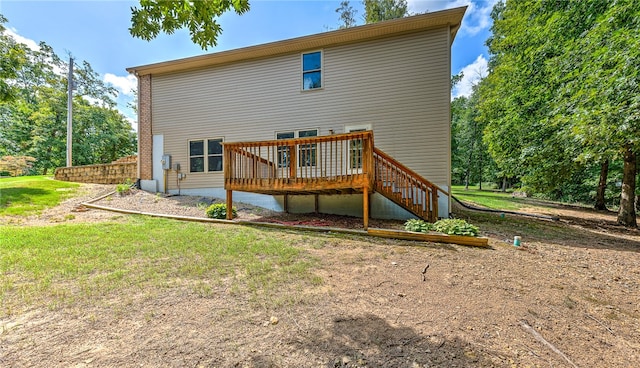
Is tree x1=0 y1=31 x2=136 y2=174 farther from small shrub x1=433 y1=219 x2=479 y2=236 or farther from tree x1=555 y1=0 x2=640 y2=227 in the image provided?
tree x1=555 y1=0 x2=640 y2=227

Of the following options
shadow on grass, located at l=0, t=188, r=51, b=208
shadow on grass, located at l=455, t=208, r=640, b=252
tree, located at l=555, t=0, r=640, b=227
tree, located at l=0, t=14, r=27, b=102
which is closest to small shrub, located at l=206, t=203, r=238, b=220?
shadow on grass, located at l=0, t=188, r=51, b=208

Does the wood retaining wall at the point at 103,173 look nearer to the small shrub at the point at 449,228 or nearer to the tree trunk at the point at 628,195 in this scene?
the small shrub at the point at 449,228

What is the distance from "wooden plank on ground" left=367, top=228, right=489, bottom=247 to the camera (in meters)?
4.80

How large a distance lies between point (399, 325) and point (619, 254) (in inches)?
228

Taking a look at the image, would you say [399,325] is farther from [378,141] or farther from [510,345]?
[378,141]

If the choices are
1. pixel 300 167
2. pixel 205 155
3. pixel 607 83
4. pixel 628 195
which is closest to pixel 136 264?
pixel 300 167

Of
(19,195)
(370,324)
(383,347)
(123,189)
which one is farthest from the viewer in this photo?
(123,189)

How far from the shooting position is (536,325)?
2.27m

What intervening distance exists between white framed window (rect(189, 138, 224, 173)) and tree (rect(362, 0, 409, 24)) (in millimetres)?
13712

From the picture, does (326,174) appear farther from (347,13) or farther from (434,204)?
(347,13)

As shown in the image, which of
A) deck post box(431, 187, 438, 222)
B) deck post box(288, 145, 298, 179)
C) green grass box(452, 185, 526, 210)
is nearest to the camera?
deck post box(288, 145, 298, 179)

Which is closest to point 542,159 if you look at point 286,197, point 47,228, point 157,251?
point 286,197

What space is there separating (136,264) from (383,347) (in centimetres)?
342

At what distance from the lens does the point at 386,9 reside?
52.5 feet
